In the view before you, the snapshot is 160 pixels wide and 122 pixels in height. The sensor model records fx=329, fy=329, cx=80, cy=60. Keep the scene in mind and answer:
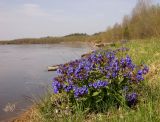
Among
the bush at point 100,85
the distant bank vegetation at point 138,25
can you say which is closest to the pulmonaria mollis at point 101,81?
the bush at point 100,85

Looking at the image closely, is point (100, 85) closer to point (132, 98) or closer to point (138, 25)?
point (132, 98)

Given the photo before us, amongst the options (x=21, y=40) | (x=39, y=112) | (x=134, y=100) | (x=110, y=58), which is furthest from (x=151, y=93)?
(x=21, y=40)

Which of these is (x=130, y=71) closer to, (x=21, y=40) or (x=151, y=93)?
(x=151, y=93)

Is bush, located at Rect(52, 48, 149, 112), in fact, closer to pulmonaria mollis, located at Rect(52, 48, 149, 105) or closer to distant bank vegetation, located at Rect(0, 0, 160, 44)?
pulmonaria mollis, located at Rect(52, 48, 149, 105)

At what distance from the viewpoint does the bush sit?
Result: 4781mm

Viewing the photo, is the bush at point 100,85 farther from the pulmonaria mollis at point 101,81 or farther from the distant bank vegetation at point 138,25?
the distant bank vegetation at point 138,25

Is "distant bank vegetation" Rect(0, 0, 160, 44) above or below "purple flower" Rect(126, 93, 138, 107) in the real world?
above

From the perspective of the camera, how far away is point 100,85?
4691 mm

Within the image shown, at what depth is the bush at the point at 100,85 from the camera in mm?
4781

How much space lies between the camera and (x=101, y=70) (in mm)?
4961

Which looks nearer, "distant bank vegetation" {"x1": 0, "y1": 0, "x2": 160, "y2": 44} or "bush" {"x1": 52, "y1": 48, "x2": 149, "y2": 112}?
"bush" {"x1": 52, "y1": 48, "x2": 149, "y2": 112}

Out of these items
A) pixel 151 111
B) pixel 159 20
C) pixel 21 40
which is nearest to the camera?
pixel 151 111

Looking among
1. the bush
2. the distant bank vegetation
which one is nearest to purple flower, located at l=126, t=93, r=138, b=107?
the bush

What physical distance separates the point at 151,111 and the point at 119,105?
3.45 ft
